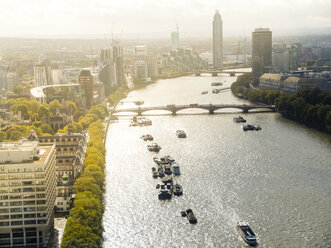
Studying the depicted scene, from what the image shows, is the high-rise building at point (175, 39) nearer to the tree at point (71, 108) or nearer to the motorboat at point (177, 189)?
the tree at point (71, 108)

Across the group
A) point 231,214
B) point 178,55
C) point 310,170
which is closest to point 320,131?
point 310,170

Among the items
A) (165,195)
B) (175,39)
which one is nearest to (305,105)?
(165,195)

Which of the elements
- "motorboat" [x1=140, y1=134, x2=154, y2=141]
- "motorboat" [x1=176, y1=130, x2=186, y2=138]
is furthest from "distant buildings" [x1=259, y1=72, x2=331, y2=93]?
"motorboat" [x1=140, y1=134, x2=154, y2=141]

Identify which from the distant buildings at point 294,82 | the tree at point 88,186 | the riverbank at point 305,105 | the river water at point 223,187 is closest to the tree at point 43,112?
the river water at point 223,187

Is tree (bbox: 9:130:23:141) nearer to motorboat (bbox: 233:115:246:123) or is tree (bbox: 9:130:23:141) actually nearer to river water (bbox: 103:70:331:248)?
river water (bbox: 103:70:331:248)

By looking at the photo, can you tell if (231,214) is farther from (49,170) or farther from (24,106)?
(24,106)

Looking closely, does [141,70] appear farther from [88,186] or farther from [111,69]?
[88,186]
